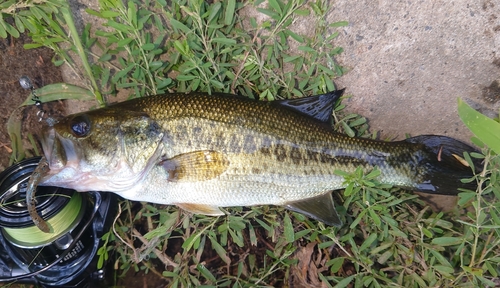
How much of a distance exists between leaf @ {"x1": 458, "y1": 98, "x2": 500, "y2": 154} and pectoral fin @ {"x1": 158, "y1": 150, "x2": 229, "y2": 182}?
1.37m

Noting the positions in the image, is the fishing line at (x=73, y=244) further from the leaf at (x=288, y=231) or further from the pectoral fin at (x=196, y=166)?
the leaf at (x=288, y=231)

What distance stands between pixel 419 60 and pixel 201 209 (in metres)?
1.90

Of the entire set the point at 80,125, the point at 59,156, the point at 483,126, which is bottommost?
the point at 59,156

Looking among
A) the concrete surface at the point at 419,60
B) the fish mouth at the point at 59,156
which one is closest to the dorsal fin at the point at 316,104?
the concrete surface at the point at 419,60

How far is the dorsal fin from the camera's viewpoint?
2.54m

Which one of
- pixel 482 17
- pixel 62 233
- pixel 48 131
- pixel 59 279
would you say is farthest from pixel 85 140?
pixel 482 17

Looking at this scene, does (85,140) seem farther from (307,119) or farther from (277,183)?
(307,119)

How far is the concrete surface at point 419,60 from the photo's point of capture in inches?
98.4

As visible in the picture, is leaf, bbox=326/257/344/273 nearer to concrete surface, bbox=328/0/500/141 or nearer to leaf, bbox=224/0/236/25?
concrete surface, bbox=328/0/500/141

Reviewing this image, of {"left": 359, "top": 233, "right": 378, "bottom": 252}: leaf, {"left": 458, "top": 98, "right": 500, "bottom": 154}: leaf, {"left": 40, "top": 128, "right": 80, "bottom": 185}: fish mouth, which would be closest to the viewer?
{"left": 458, "top": 98, "right": 500, "bottom": 154}: leaf

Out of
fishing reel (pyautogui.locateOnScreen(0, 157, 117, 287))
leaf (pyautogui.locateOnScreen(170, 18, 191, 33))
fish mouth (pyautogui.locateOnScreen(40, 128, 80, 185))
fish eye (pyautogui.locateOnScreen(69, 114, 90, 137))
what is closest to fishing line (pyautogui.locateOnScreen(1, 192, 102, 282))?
fishing reel (pyautogui.locateOnScreen(0, 157, 117, 287))

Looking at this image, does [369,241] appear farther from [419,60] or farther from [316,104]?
[419,60]

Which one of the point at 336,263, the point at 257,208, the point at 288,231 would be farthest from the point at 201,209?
the point at 336,263

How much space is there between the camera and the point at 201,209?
2453 millimetres
